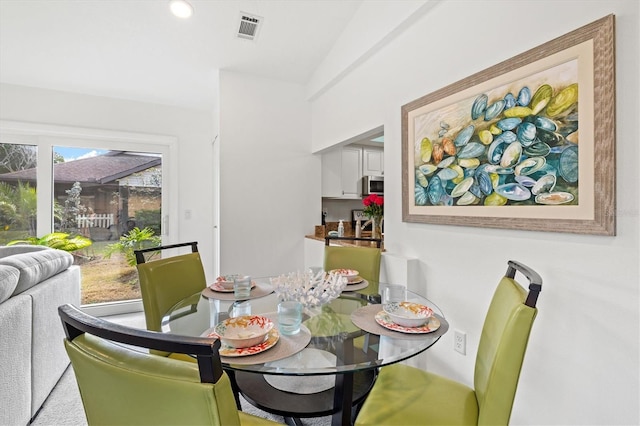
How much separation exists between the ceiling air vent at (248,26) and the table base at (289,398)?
2695 mm

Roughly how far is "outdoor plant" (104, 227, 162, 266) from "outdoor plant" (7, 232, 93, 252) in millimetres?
313

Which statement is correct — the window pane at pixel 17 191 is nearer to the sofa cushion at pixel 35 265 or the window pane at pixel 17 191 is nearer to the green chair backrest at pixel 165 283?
the sofa cushion at pixel 35 265

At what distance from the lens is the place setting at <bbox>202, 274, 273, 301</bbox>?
161 cm

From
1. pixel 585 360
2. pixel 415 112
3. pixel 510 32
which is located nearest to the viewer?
pixel 585 360

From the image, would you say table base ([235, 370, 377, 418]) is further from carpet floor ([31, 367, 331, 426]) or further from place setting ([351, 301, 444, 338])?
place setting ([351, 301, 444, 338])

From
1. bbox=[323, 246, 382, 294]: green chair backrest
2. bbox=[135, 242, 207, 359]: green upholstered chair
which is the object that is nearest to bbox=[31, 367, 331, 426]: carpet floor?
bbox=[135, 242, 207, 359]: green upholstered chair

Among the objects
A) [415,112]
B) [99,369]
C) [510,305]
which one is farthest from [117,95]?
[510,305]

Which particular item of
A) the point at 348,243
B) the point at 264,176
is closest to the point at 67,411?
the point at 264,176

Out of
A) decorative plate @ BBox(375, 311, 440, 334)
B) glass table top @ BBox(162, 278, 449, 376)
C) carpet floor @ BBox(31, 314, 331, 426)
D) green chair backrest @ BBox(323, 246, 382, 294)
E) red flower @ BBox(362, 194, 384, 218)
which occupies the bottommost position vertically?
carpet floor @ BBox(31, 314, 331, 426)

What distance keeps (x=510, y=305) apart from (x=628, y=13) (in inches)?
45.8

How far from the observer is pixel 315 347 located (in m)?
1.12

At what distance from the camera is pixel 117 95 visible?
3.38 m

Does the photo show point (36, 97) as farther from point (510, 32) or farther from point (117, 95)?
point (510, 32)

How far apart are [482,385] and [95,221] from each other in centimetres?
400
